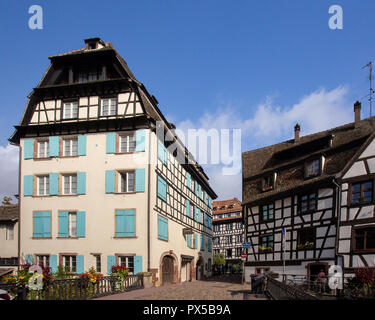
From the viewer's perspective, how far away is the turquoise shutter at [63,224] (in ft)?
72.7

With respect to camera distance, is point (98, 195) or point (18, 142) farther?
point (18, 142)

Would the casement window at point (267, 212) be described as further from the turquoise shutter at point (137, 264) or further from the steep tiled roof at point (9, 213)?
the steep tiled roof at point (9, 213)

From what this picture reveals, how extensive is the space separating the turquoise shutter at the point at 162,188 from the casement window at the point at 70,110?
6.78m

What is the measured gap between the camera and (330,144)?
22.5 metres

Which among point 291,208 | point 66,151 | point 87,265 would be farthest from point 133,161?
point 291,208

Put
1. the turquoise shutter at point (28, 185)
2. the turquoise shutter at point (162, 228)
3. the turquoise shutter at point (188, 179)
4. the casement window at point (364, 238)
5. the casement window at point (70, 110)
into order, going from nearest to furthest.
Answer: the casement window at point (364, 238) < the turquoise shutter at point (162, 228) < the turquoise shutter at point (28, 185) < the casement window at point (70, 110) < the turquoise shutter at point (188, 179)

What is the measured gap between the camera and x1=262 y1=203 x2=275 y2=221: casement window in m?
24.9

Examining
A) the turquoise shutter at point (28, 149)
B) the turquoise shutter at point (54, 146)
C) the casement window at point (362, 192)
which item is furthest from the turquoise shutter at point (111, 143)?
the casement window at point (362, 192)

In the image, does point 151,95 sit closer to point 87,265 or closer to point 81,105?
point 81,105

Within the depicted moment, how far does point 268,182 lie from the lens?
25.8m

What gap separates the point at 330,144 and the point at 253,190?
6563 mm

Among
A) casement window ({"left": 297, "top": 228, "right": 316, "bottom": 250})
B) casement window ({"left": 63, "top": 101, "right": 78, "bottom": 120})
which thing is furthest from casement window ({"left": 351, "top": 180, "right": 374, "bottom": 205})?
casement window ({"left": 63, "top": 101, "right": 78, "bottom": 120})

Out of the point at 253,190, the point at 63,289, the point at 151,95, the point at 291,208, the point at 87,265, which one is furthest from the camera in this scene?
the point at 253,190

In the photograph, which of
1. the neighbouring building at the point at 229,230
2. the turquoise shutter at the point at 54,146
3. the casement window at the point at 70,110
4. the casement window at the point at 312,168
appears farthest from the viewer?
the neighbouring building at the point at 229,230
